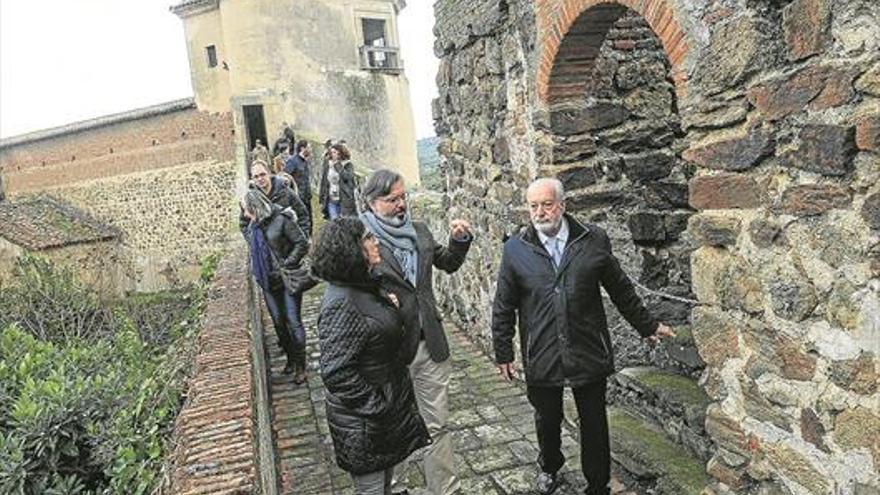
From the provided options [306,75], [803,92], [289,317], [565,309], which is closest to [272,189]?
[289,317]

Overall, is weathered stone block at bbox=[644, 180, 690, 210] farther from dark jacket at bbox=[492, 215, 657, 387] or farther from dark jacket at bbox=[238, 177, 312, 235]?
dark jacket at bbox=[238, 177, 312, 235]

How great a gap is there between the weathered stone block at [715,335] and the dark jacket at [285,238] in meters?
3.25

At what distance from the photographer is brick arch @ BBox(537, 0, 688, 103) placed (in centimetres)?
410

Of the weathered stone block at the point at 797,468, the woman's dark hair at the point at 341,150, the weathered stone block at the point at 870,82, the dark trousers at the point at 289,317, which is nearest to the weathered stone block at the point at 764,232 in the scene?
the weathered stone block at the point at 870,82

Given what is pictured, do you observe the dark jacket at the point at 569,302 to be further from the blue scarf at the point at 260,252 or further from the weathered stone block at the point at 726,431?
the blue scarf at the point at 260,252

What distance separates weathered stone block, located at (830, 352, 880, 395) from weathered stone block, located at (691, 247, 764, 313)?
45 centimetres

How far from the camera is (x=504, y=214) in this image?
19.5 ft

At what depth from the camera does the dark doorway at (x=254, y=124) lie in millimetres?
22147

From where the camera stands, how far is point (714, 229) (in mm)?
3244

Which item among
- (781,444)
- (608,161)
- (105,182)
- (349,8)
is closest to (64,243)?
(105,182)

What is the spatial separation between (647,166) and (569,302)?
6.06 feet

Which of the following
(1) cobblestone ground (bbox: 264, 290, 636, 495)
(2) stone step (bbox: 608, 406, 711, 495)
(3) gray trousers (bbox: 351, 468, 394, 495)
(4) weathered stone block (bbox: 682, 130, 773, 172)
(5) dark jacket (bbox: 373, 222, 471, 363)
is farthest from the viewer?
(1) cobblestone ground (bbox: 264, 290, 636, 495)

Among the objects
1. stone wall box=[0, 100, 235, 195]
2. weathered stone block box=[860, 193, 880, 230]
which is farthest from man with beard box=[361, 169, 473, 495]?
stone wall box=[0, 100, 235, 195]

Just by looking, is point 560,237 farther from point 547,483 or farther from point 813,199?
point 547,483
